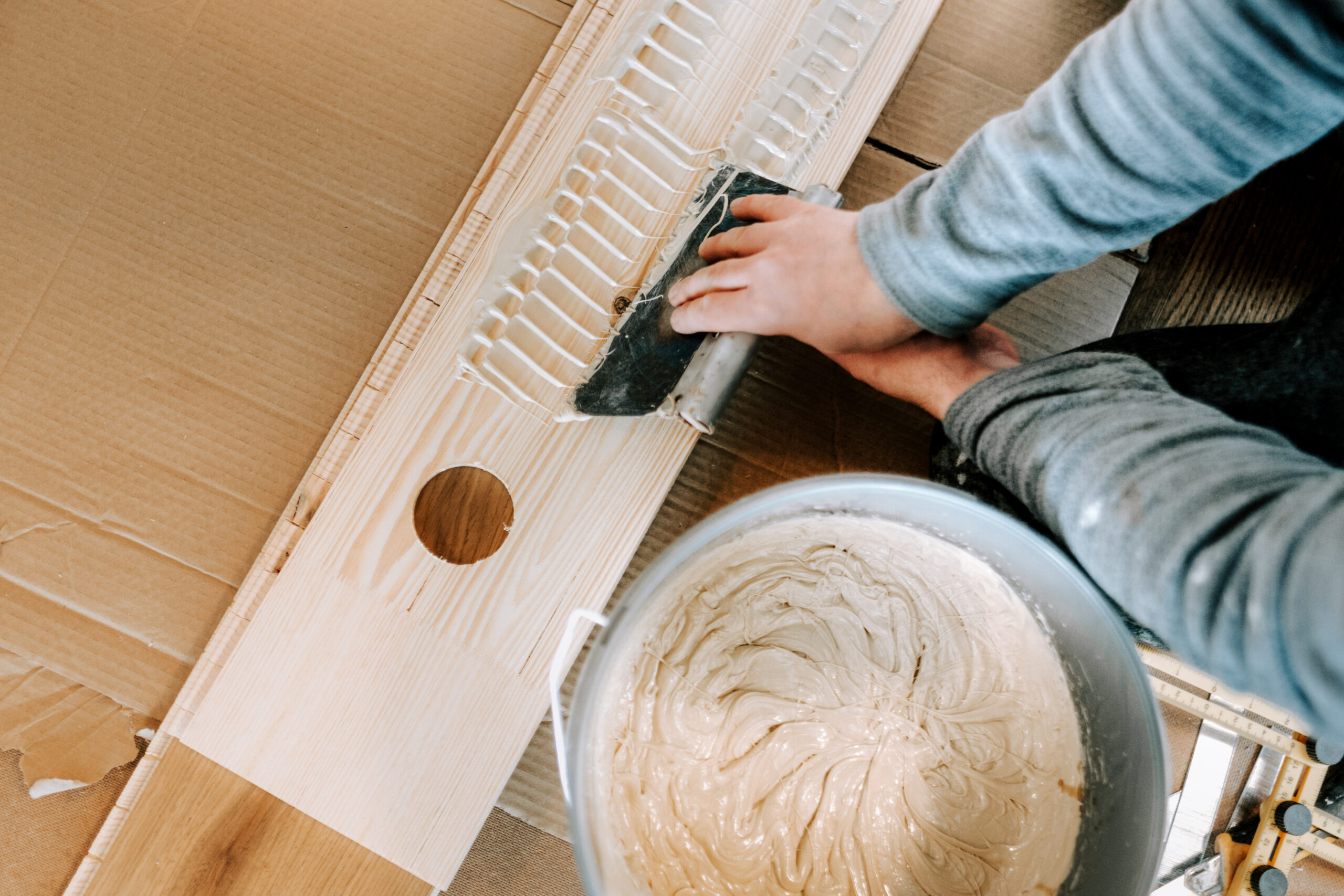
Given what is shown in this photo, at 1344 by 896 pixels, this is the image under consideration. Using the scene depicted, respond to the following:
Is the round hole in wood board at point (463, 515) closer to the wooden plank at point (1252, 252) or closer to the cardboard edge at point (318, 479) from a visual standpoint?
the cardboard edge at point (318, 479)

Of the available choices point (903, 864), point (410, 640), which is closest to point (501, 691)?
point (410, 640)

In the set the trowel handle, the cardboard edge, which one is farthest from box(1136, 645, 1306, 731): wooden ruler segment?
the cardboard edge

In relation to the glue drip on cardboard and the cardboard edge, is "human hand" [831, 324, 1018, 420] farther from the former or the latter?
the cardboard edge

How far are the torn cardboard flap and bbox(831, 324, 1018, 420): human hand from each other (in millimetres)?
755

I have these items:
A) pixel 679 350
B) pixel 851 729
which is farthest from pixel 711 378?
pixel 851 729

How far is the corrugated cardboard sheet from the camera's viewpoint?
2.24ft

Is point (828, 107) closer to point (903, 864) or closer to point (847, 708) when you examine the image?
point (847, 708)

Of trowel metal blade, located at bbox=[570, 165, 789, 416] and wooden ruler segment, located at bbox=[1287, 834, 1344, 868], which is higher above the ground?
trowel metal blade, located at bbox=[570, 165, 789, 416]

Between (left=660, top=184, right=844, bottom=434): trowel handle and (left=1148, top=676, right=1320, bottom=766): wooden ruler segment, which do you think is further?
(left=1148, top=676, right=1320, bottom=766): wooden ruler segment

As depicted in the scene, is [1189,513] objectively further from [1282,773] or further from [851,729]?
[1282,773]

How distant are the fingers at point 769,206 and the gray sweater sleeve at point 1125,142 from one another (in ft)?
0.29

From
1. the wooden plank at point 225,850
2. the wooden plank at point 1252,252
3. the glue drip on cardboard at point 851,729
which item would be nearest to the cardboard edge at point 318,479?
the wooden plank at point 225,850

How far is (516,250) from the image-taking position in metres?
0.57

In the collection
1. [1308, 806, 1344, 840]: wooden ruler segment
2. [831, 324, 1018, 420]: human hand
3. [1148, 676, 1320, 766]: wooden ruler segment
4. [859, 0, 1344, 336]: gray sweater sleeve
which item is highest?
[859, 0, 1344, 336]: gray sweater sleeve
